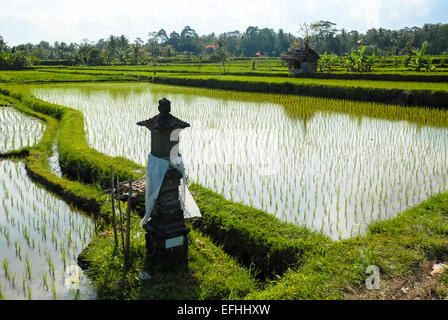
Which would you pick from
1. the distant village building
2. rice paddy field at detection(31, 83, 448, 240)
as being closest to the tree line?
the distant village building

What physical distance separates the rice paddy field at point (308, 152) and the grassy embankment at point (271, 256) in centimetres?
73

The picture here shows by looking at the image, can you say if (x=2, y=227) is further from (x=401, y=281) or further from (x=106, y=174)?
(x=401, y=281)

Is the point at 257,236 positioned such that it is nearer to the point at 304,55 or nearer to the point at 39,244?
the point at 39,244

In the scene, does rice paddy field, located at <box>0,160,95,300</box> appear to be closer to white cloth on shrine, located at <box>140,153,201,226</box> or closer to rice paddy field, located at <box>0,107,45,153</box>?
white cloth on shrine, located at <box>140,153,201,226</box>

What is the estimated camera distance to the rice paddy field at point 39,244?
423 centimetres

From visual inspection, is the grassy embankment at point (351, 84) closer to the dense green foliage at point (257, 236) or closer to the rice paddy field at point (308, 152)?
the rice paddy field at point (308, 152)

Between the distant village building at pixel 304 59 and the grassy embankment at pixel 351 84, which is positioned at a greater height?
the distant village building at pixel 304 59

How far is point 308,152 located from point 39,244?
21.1 ft

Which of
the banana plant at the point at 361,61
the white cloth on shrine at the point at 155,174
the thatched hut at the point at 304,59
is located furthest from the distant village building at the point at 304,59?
the white cloth on shrine at the point at 155,174

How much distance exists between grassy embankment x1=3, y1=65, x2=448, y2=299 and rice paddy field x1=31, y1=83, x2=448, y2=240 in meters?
0.73

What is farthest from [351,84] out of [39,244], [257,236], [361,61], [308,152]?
[39,244]

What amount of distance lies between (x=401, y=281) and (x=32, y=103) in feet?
56.8

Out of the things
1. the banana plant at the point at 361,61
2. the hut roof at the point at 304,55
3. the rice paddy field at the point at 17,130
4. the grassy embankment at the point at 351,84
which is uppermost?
the hut roof at the point at 304,55

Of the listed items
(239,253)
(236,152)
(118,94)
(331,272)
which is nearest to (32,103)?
(118,94)
